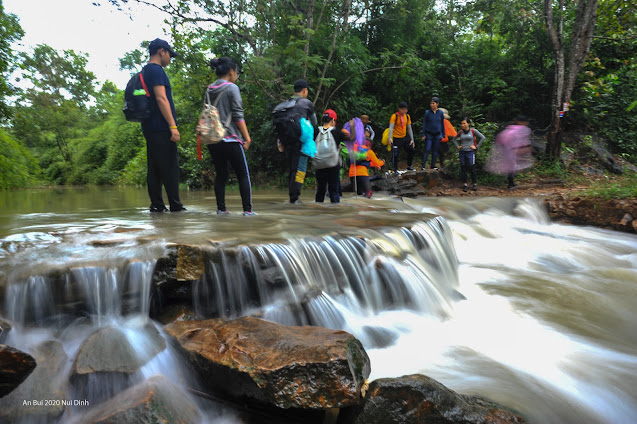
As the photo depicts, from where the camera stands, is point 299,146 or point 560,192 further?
point 560,192

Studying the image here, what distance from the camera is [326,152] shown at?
672cm

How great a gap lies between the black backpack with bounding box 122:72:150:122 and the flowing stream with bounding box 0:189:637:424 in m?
1.44

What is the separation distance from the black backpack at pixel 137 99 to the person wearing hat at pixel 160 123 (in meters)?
0.08

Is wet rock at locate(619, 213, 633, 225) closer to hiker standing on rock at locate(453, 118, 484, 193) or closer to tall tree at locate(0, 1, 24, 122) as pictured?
hiker standing on rock at locate(453, 118, 484, 193)

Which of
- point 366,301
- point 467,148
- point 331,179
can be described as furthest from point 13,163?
point 467,148

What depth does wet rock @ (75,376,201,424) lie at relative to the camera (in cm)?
201

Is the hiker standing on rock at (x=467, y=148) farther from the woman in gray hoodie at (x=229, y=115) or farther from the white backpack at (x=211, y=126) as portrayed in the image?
the white backpack at (x=211, y=126)

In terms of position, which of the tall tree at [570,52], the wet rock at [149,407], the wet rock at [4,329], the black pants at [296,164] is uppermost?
the tall tree at [570,52]

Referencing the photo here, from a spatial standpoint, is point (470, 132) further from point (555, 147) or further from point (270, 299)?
point (270, 299)

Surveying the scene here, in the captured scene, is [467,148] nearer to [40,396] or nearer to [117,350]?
[117,350]

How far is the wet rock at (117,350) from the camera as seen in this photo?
2.35 meters

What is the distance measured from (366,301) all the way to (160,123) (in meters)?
3.59

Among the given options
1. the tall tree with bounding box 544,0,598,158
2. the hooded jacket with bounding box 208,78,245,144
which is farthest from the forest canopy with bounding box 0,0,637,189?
the hooded jacket with bounding box 208,78,245,144

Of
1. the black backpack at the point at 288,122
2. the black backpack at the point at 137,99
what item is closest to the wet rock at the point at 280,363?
the black backpack at the point at 137,99
